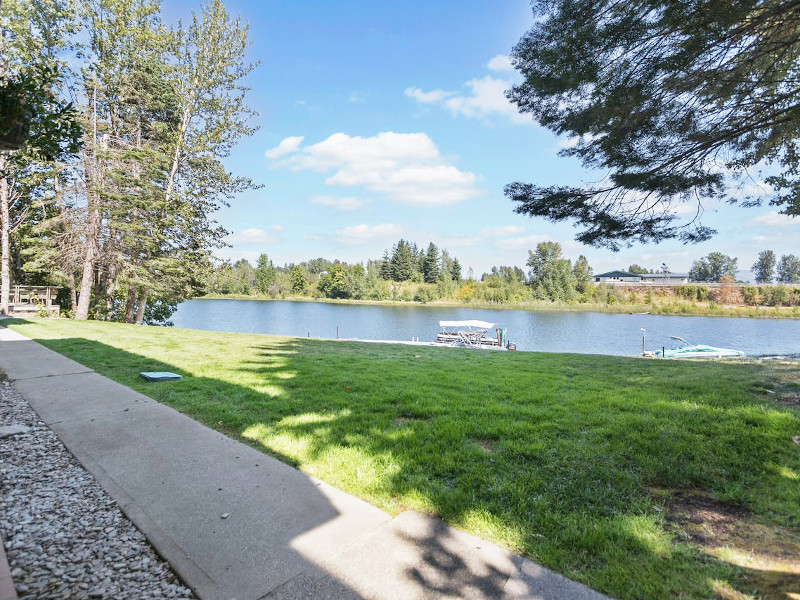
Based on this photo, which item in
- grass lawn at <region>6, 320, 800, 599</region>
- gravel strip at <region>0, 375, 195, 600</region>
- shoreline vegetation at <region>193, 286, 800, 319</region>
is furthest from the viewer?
shoreline vegetation at <region>193, 286, 800, 319</region>

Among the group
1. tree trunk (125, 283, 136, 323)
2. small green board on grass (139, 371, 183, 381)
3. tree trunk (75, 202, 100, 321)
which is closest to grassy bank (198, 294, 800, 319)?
tree trunk (125, 283, 136, 323)

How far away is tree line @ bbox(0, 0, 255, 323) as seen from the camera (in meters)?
14.1

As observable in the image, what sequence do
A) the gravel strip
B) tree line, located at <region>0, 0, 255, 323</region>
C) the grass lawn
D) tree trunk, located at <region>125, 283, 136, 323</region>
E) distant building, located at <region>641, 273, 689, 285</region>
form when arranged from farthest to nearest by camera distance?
1. distant building, located at <region>641, 273, 689, 285</region>
2. tree trunk, located at <region>125, 283, 136, 323</region>
3. tree line, located at <region>0, 0, 255, 323</region>
4. the grass lawn
5. the gravel strip

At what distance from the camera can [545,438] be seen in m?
3.15

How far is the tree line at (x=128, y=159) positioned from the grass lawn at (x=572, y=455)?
11.4 metres

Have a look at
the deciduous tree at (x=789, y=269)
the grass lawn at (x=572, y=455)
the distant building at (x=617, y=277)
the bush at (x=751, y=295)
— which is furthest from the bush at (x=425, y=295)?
the deciduous tree at (x=789, y=269)

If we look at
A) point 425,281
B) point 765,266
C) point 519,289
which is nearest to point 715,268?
point 765,266

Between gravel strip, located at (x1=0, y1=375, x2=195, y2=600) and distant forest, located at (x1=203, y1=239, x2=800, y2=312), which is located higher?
distant forest, located at (x1=203, y1=239, x2=800, y2=312)

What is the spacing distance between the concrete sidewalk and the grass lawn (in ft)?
0.61

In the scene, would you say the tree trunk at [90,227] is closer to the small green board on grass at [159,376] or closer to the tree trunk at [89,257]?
the tree trunk at [89,257]

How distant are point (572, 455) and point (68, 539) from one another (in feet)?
10.2

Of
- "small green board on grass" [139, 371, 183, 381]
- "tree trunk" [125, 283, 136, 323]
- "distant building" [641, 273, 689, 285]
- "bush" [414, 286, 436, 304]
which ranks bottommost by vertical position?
"small green board on grass" [139, 371, 183, 381]

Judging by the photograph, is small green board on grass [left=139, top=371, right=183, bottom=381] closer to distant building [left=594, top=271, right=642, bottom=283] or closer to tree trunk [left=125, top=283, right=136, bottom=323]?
tree trunk [left=125, top=283, right=136, bottom=323]

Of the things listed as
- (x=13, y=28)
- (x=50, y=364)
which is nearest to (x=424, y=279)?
(x=13, y=28)
